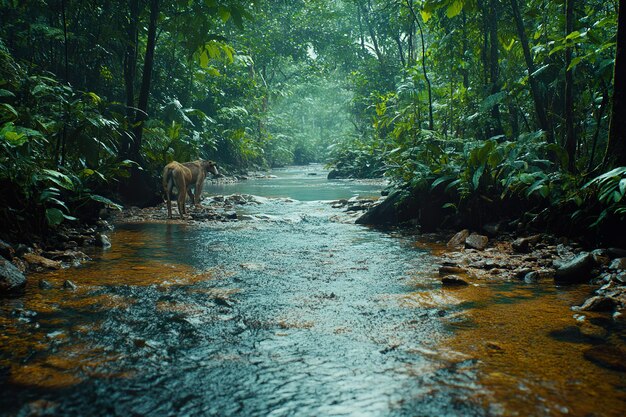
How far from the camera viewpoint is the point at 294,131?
44.1 metres

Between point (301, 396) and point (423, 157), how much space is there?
7.02 m

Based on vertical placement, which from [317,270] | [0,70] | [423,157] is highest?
[0,70]

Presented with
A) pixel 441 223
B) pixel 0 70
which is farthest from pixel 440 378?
pixel 0 70

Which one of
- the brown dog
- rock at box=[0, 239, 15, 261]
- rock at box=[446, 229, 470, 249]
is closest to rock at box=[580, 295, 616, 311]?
rock at box=[446, 229, 470, 249]

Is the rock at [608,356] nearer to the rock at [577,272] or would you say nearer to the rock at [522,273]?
the rock at [577,272]

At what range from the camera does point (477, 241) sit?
615 cm

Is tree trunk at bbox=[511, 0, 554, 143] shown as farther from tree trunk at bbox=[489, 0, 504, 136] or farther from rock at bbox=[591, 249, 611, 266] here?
rock at bbox=[591, 249, 611, 266]

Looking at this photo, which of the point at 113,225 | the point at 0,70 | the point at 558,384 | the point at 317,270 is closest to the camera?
the point at 558,384

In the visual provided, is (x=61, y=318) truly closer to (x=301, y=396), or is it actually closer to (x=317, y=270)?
(x=301, y=396)

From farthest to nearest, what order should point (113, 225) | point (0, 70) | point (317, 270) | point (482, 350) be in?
1. point (113, 225)
2. point (0, 70)
3. point (317, 270)
4. point (482, 350)

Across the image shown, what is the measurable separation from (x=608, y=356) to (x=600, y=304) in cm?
94

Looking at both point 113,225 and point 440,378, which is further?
point 113,225

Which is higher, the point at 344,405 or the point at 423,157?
the point at 423,157

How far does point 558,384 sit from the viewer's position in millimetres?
2387
